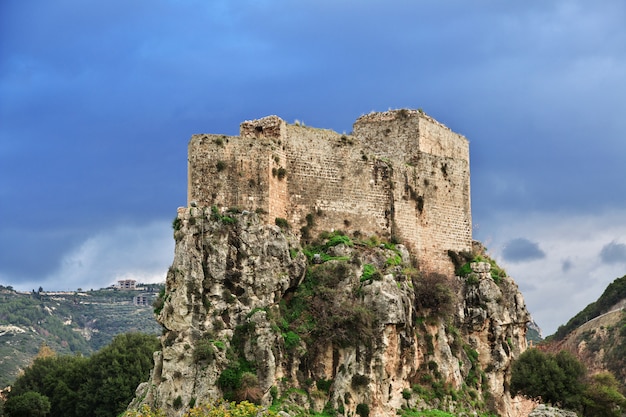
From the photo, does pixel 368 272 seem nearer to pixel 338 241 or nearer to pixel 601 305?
pixel 338 241

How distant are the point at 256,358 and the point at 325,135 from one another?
13433 millimetres

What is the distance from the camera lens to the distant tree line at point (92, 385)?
2462 inches

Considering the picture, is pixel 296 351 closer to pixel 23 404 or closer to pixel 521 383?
pixel 521 383

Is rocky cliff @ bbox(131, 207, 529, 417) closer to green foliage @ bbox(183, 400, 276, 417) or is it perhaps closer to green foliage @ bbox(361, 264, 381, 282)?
green foliage @ bbox(361, 264, 381, 282)

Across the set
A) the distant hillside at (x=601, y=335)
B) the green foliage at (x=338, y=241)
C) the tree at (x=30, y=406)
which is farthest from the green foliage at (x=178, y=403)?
the distant hillside at (x=601, y=335)

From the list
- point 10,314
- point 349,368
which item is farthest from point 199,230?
point 10,314

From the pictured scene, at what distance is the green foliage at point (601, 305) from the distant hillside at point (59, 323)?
6226 cm

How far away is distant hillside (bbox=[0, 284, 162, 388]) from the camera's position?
14625 cm

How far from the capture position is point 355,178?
47.6 metres

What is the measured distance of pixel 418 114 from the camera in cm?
5188

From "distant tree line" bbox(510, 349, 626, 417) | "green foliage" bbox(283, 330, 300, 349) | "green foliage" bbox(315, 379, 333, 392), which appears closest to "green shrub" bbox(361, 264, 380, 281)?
"green foliage" bbox(283, 330, 300, 349)

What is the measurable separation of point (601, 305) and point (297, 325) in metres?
77.9

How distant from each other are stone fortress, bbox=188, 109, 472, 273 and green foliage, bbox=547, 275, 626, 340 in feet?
204

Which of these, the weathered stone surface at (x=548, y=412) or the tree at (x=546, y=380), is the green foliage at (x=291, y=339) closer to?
the weathered stone surface at (x=548, y=412)
